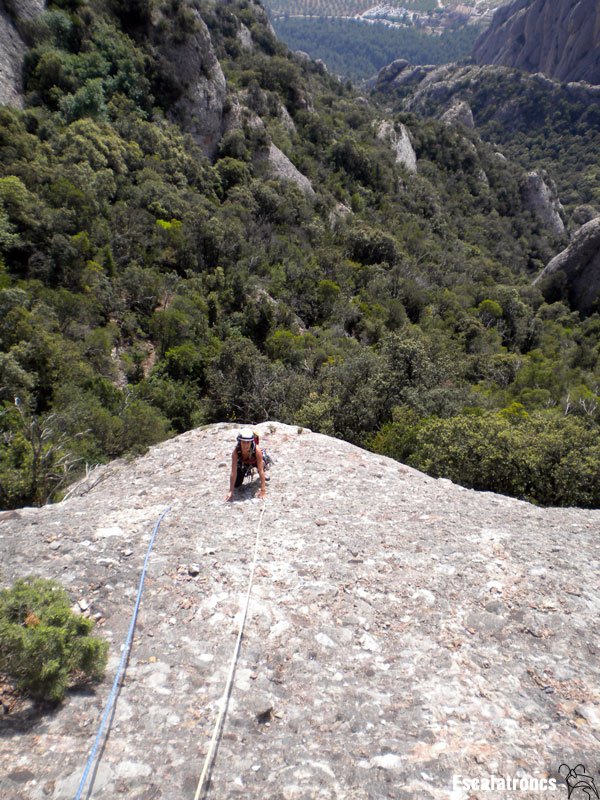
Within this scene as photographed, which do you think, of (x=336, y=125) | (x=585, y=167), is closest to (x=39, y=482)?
(x=336, y=125)

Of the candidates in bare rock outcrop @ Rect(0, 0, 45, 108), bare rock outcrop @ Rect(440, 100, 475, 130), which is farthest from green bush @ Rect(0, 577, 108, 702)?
bare rock outcrop @ Rect(440, 100, 475, 130)

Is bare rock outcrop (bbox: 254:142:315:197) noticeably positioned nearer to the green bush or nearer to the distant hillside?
the green bush

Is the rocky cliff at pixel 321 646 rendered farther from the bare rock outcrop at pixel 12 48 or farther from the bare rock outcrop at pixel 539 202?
the bare rock outcrop at pixel 539 202

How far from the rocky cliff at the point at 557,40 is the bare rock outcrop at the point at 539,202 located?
9360 cm

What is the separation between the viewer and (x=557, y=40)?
547 feet

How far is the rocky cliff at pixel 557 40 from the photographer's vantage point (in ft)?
497

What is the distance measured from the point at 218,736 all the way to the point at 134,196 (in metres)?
40.9

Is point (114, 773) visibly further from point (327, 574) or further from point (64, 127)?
point (64, 127)

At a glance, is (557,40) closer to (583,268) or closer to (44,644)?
(583,268)

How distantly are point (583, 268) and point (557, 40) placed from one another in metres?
175

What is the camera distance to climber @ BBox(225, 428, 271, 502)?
9.61 m

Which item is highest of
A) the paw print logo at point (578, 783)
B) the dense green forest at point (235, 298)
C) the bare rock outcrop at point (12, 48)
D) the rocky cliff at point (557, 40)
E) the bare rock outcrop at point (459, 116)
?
the rocky cliff at point (557, 40)

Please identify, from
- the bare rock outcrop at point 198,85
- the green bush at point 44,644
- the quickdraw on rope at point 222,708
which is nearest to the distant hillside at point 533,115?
the bare rock outcrop at point 198,85

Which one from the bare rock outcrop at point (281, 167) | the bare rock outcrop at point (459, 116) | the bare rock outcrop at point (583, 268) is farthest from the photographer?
the bare rock outcrop at point (459, 116)
